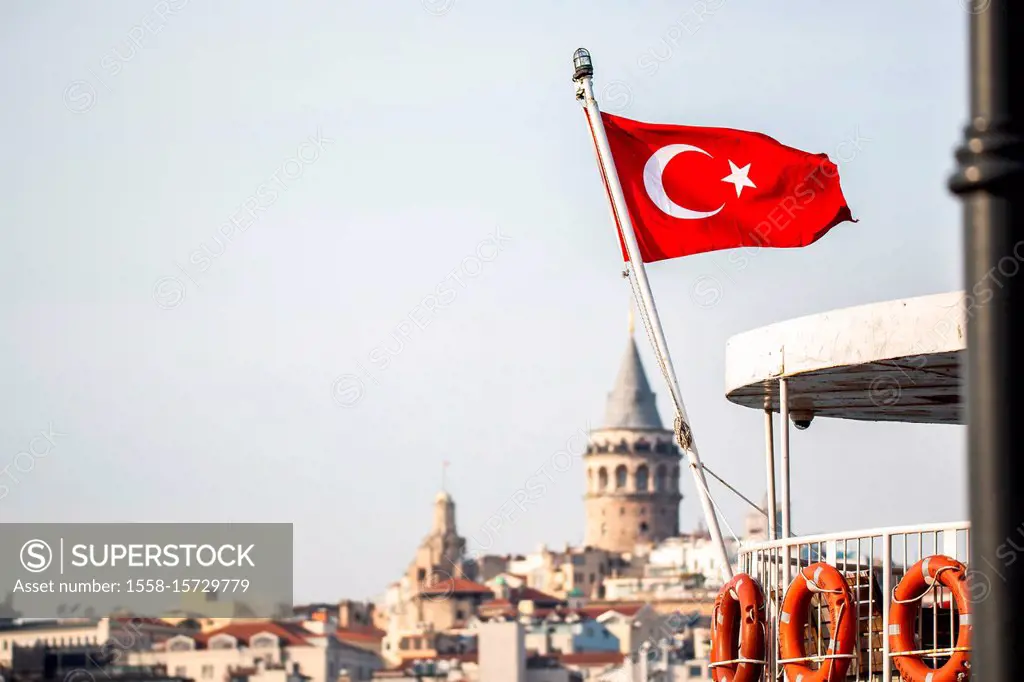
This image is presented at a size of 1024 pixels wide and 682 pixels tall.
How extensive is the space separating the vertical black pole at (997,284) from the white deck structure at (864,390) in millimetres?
4850

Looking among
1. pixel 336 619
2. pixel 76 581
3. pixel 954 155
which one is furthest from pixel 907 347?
pixel 336 619

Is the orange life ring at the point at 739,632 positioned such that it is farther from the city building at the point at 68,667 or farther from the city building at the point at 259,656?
the city building at the point at 259,656

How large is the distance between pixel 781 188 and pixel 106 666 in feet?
392

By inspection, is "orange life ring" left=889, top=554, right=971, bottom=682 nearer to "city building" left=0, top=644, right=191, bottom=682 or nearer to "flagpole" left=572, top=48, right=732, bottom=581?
"flagpole" left=572, top=48, right=732, bottom=581

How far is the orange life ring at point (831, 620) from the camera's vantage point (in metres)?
9.88

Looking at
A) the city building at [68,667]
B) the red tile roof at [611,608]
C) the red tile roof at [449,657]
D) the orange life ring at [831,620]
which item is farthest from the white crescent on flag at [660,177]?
the red tile roof at [611,608]

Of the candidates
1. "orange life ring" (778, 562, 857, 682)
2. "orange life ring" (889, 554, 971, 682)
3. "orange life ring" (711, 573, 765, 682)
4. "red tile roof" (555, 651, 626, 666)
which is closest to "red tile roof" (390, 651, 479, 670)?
"red tile roof" (555, 651, 626, 666)

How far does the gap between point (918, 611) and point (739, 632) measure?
4.87 feet

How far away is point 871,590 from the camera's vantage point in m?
9.80

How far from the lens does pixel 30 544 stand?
81750mm

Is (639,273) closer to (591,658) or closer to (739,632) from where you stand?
(739,632)

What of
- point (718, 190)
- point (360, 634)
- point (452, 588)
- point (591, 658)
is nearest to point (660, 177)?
point (718, 190)

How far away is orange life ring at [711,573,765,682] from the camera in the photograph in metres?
10.7

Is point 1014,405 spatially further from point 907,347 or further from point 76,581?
point 76,581
